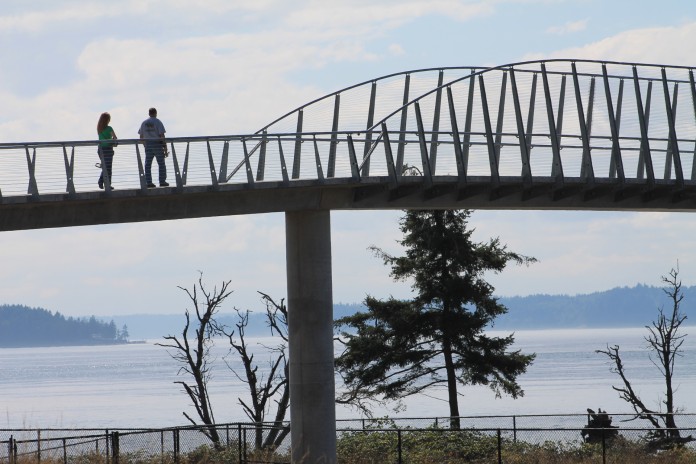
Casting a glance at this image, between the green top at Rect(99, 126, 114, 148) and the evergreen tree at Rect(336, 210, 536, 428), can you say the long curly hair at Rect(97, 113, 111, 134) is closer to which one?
the green top at Rect(99, 126, 114, 148)

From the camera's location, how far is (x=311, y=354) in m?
28.6

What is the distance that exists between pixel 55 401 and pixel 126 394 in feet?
32.1

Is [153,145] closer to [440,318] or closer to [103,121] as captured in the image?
[103,121]

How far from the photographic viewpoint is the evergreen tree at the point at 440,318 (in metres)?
44.9

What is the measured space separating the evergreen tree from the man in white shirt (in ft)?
66.4

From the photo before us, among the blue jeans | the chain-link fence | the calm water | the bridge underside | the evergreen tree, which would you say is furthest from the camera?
the calm water

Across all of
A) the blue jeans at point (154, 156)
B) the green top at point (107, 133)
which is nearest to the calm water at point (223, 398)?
the blue jeans at point (154, 156)

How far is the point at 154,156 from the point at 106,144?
4.67ft

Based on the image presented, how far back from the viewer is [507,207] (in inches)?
1246

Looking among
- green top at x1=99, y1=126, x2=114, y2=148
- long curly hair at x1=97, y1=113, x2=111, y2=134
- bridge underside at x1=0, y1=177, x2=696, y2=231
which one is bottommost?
bridge underside at x1=0, y1=177, x2=696, y2=231

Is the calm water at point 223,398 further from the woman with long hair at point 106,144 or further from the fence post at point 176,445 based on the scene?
the woman with long hair at point 106,144

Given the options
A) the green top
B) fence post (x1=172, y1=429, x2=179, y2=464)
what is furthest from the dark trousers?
fence post (x1=172, y1=429, x2=179, y2=464)

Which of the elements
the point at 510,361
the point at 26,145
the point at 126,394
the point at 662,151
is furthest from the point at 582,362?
the point at 26,145

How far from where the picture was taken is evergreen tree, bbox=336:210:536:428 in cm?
4488
